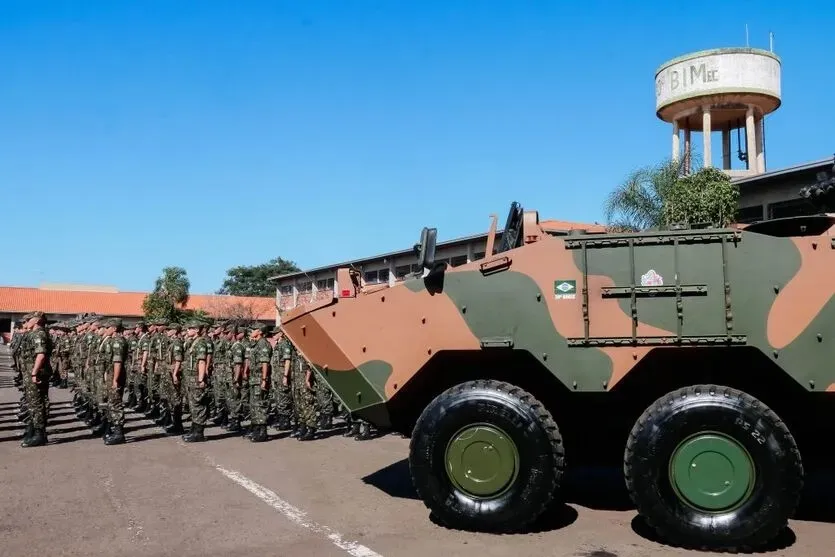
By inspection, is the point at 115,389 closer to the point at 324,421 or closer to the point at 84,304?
the point at 324,421

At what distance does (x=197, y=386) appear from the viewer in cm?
1068

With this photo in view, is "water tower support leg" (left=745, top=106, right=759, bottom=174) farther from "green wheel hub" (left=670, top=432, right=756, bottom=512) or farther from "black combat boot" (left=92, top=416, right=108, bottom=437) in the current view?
"green wheel hub" (left=670, top=432, right=756, bottom=512)

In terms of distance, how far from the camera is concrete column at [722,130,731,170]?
1074 inches

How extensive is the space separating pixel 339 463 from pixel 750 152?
20989 mm

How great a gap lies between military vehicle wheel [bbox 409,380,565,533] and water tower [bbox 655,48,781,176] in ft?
65.3

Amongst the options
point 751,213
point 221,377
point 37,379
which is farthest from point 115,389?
point 751,213

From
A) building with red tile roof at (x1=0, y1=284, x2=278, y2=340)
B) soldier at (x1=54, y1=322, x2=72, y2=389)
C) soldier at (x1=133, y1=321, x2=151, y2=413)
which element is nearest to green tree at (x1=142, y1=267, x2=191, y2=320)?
building with red tile roof at (x1=0, y1=284, x2=278, y2=340)

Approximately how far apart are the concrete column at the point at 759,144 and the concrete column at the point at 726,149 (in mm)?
1622

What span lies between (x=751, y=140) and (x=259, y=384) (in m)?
20.0

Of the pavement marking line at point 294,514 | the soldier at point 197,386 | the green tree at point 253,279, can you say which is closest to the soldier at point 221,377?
the soldier at point 197,386

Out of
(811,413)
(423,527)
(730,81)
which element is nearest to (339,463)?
(423,527)

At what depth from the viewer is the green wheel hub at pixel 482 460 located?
5336 millimetres

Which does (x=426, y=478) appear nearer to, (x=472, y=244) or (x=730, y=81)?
(x=472, y=244)

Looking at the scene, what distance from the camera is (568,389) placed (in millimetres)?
5375
